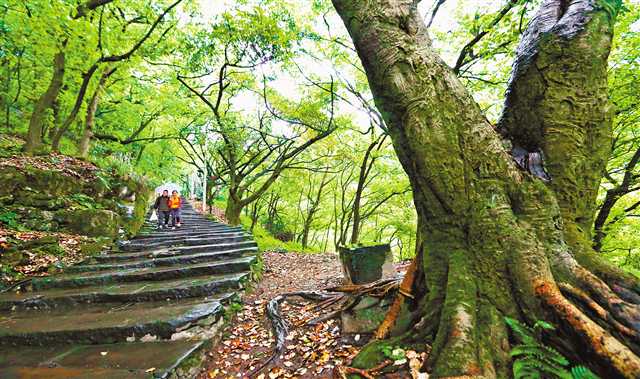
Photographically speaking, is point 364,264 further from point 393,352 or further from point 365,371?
point 365,371

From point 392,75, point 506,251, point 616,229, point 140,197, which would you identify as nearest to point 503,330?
point 506,251

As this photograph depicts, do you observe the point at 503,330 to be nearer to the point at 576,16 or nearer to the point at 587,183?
the point at 587,183

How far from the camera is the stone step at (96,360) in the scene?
7.77 feet

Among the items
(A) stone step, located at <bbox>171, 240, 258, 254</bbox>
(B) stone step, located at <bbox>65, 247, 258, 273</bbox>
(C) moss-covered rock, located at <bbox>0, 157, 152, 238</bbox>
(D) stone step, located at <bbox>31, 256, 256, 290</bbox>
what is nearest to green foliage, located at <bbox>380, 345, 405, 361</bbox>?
(D) stone step, located at <bbox>31, 256, 256, 290</bbox>

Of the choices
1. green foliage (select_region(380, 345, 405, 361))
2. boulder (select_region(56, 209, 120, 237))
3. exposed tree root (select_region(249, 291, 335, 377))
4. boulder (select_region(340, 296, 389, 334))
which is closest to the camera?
green foliage (select_region(380, 345, 405, 361))

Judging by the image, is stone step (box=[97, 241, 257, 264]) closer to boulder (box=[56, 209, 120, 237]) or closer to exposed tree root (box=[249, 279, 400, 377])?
boulder (box=[56, 209, 120, 237])

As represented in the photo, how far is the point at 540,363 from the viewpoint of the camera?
1726 millimetres

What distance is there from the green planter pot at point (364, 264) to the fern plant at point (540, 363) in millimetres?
2680

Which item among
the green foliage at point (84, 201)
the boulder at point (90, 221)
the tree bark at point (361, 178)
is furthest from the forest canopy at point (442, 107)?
the boulder at point (90, 221)

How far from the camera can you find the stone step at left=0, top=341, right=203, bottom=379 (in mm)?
2367

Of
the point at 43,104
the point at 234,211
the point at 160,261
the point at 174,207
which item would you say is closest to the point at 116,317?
the point at 160,261

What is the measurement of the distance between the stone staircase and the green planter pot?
5.82 feet

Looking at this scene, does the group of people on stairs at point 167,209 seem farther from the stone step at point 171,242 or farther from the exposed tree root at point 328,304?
the exposed tree root at point 328,304

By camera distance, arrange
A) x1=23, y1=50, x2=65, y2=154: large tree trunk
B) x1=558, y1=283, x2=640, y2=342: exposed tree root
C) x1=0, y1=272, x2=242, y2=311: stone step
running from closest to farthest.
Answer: x1=558, y1=283, x2=640, y2=342: exposed tree root < x1=0, y1=272, x2=242, y2=311: stone step < x1=23, y1=50, x2=65, y2=154: large tree trunk
